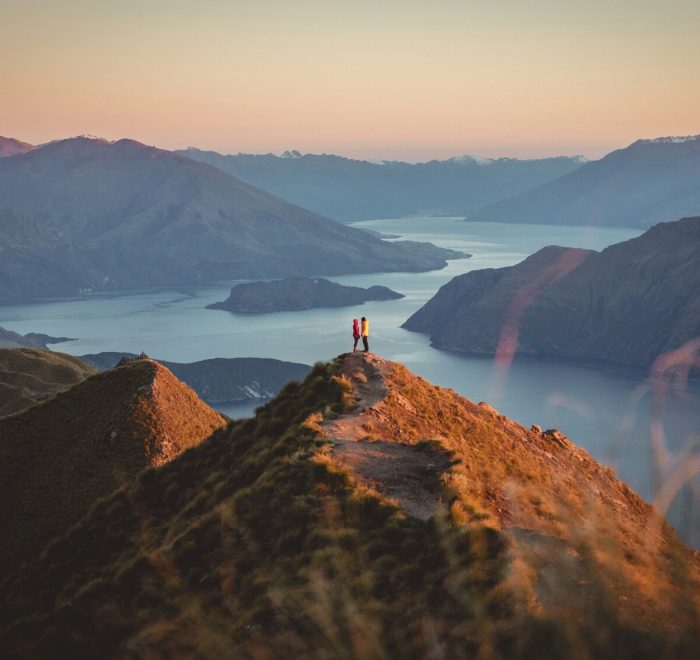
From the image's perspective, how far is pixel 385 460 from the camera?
24.1m

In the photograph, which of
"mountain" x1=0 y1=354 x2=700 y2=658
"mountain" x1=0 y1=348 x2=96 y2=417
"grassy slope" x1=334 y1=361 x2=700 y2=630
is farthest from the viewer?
"mountain" x1=0 y1=348 x2=96 y2=417

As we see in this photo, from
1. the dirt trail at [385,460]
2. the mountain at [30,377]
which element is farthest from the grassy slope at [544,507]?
the mountain at [30,377]

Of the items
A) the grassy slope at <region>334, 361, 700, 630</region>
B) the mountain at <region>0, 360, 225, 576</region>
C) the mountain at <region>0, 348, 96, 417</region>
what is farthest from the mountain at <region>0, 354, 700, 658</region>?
the mountain at <region>0, 348, 96, 417</region>

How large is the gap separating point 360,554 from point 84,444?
108 ft

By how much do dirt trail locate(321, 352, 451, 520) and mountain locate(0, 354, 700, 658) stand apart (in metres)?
0.09

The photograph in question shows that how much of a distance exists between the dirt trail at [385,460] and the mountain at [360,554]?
0.29ft

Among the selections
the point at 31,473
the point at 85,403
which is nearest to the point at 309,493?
the point at 31,473

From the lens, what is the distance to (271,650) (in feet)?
39.1

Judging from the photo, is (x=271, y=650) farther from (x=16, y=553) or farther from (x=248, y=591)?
(x=16, y=553)

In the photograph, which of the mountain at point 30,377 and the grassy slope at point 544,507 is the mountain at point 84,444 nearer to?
the grassy slope at point 544,507

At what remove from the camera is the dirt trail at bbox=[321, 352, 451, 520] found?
21.1 m

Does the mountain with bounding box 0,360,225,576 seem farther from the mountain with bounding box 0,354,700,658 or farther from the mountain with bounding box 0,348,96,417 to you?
the mountain with bounding box 0,348,96,417

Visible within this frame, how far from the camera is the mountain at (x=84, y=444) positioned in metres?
39.8

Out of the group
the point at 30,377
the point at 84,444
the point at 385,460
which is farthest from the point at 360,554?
the point at 30,377
